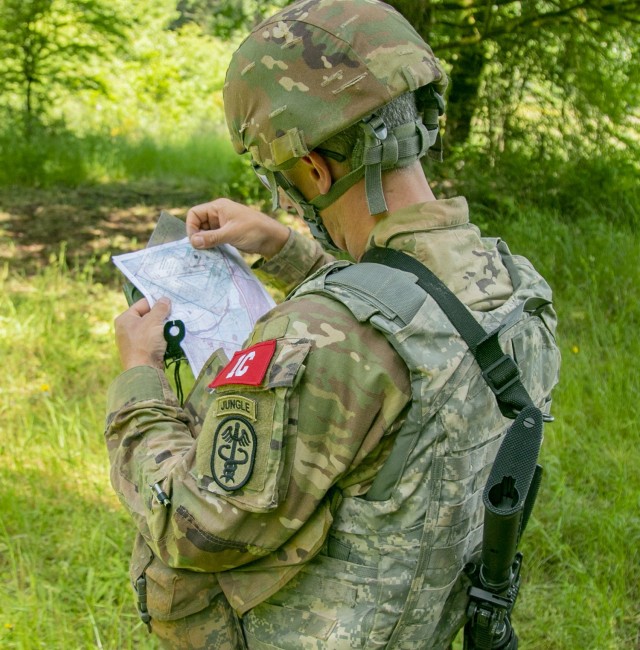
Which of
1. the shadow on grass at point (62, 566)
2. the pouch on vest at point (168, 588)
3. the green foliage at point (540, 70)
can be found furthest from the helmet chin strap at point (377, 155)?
the green foliage at point (540, 70)

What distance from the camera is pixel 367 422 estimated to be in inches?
51.3

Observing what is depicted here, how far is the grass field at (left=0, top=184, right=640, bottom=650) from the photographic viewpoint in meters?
2.63

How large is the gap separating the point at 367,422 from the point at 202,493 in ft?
1.05

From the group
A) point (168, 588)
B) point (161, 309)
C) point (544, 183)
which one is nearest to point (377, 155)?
point (161, 309)

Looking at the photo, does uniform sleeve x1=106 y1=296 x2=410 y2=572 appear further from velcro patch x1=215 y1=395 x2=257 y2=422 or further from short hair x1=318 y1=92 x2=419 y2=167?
short hair x1=318 y1=92 x2=419 y2=167

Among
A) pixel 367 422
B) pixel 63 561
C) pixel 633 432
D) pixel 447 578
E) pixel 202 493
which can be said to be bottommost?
pixel 63 561

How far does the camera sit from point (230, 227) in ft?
6.79

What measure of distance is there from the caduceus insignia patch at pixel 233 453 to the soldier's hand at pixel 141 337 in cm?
45

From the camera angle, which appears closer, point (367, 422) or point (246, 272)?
point (367, 422)

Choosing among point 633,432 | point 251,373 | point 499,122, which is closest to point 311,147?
point 251,373

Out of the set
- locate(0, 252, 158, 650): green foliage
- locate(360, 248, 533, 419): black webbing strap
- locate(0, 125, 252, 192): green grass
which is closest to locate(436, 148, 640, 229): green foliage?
locate(0, 125, 252, 192): green grass

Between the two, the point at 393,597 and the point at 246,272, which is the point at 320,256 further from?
the point at 393,597

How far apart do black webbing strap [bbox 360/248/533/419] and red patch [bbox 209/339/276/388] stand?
0.30m

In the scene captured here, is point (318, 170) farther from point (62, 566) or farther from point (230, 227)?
point (62, 566)
